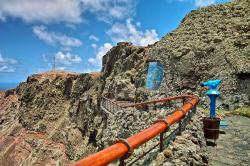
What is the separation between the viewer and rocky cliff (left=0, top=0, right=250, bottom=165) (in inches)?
706

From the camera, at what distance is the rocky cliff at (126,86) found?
17938mm

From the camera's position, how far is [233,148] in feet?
26.2

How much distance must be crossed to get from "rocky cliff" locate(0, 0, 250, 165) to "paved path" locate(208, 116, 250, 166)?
532 mm

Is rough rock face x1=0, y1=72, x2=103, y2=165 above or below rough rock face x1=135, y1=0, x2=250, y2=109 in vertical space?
below

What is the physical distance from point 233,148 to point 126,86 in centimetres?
2658

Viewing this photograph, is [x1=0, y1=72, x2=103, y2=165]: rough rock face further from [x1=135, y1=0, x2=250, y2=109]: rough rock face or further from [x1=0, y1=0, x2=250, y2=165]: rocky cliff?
[x1=135, y1=0, x2=250, y2=109]: rough rock face

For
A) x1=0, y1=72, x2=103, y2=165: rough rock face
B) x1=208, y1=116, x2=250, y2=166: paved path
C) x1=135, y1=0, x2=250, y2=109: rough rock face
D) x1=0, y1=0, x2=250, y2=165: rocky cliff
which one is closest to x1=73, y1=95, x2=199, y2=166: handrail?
x1=0, y1=0, x2=250, y2=165: rocky cliff

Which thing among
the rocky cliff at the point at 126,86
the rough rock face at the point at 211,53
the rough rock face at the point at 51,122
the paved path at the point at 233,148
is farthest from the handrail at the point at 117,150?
the rough rock face at the point at 51,122

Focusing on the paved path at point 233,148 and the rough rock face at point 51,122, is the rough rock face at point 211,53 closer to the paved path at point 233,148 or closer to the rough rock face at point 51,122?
the paved path at point 233,148

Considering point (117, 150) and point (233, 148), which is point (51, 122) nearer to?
point (233, 148)

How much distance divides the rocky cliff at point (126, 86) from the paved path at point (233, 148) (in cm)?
53

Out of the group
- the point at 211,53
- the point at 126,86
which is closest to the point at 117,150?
the point at 211,53

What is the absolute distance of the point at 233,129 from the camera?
10398mm

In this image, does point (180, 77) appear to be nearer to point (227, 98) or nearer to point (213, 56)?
point (213, 56)
